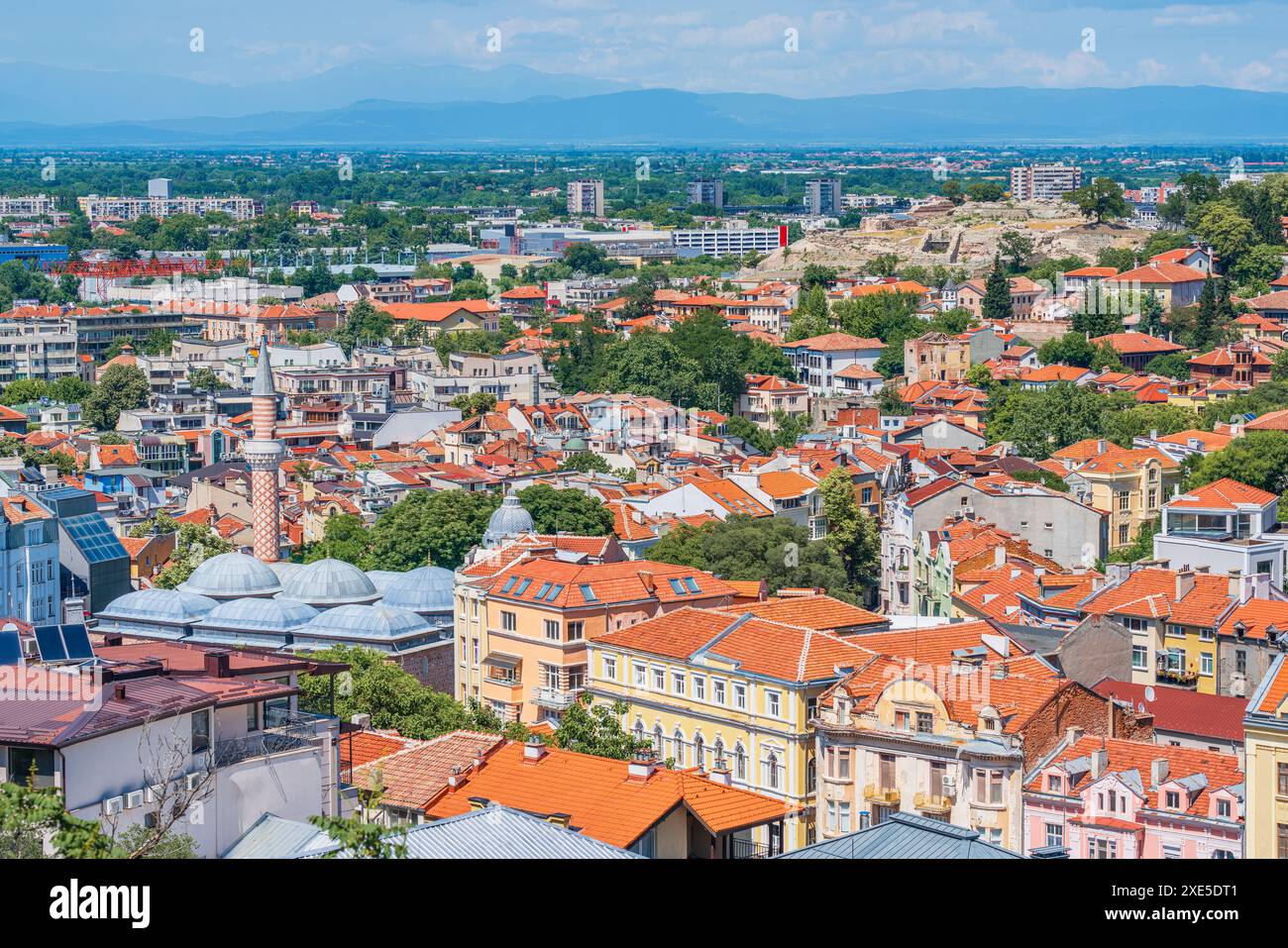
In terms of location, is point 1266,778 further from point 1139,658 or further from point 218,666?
point 1139,658

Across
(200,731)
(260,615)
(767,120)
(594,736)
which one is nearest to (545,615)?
(260,615)

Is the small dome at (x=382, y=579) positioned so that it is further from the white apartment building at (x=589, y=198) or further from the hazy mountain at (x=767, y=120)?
the white apartment building at (x=589, y=198)

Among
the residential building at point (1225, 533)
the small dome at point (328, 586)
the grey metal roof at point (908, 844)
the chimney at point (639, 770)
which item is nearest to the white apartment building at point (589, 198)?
the residential building at point (1225, 533)

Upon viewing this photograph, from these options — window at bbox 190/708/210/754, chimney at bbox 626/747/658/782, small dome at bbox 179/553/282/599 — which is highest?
window at bbox 190/708/210/754

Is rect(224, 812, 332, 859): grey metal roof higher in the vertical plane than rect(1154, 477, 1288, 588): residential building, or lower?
higher

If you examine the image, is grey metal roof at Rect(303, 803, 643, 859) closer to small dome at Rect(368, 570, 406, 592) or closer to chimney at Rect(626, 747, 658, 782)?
chimney at Rect(626, 747, 658, 782)

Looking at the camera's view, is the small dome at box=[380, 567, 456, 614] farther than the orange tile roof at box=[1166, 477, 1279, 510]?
No

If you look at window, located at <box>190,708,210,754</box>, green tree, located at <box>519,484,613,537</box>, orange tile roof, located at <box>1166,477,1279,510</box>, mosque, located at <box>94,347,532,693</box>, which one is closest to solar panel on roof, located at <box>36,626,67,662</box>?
window, located at <box>190,708,210,754</box>

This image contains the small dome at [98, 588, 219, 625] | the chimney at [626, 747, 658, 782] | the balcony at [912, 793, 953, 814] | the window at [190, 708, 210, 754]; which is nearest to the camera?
the window at [190, 708, 210, 754]
